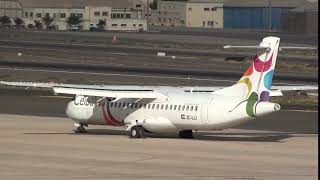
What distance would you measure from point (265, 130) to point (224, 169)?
1900 cm

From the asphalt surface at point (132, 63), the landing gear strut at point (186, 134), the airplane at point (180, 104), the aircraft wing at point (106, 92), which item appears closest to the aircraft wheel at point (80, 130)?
the airplane at point (180, 104)

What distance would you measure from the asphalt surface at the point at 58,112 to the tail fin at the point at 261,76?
8.55 metres

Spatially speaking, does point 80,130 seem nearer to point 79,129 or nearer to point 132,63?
point 79,129

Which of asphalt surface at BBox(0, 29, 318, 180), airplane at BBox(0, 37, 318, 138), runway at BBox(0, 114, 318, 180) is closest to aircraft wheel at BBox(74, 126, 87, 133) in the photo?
airplane at BBox(0, 37, 318, 138)

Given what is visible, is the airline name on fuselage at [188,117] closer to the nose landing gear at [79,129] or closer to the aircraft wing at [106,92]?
the aircraft wing at [106,92]

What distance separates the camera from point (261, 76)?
48031mm

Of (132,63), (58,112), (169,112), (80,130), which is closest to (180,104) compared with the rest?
(169,112)

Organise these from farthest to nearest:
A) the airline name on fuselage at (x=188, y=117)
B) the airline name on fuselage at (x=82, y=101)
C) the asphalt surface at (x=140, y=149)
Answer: the airline name on fuselage at (x=82, y=101) < the airline name on fuselage at (x=188, y=117) < the asphalt surface at (x=140, y=149)

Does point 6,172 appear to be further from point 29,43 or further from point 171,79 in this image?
point 29,43

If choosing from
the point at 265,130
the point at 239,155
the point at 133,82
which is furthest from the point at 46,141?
the point at 133,82

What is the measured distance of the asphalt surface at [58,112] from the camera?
193ft

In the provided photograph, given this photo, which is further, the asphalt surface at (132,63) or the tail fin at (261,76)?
the asphalt surface at (132,63)

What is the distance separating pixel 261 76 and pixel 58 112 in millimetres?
22530

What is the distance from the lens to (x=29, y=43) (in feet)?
456
